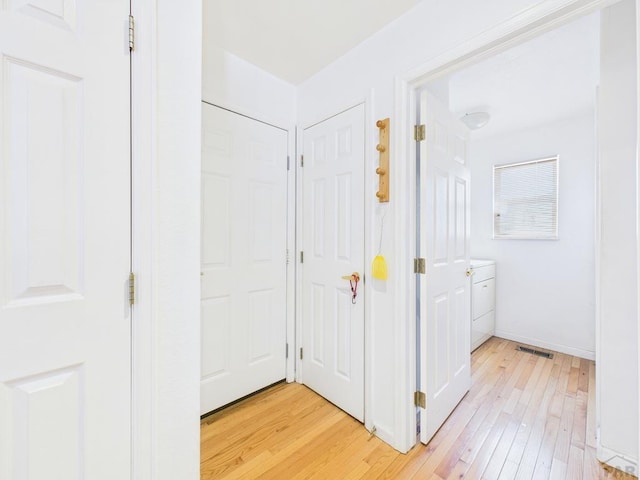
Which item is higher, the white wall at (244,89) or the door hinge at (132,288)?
the white wall at (244,89)

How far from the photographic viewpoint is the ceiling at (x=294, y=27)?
1.50 metres

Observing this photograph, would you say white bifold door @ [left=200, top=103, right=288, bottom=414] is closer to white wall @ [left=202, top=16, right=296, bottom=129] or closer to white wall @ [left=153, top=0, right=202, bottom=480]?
white wall @ [left=202, top=16, right=296, bottom=129]

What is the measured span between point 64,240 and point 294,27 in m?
1.66

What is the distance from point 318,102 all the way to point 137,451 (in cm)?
217

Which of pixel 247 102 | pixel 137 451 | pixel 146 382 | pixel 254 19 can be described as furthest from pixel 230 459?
pixel 254 19

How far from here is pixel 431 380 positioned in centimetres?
164

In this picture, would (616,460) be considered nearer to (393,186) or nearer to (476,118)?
(393,186)

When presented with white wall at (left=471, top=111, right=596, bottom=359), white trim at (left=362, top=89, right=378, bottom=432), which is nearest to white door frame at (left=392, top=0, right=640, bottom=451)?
white trim at (left=362, top=89, right=378, bottom=432)

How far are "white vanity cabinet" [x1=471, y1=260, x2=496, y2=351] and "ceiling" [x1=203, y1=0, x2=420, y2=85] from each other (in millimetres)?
2308

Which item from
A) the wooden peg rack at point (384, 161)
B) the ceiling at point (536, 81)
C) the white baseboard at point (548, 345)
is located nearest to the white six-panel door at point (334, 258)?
the wooden peg rack at point (384, 161)

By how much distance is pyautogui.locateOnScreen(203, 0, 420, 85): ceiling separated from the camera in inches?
59.1

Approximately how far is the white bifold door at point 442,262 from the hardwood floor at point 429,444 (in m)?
0.17

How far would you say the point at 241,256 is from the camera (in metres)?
1.99

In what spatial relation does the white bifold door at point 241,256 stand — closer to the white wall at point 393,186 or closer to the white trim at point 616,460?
the white wall at point 393,186
